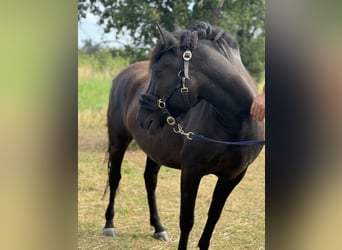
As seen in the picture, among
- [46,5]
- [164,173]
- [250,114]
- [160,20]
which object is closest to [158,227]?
[164,173]

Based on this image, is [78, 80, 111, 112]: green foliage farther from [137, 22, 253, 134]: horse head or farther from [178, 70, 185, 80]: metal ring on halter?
[178, 70, 185, 80]: metal ring on halter

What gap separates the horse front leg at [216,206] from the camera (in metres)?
1.69

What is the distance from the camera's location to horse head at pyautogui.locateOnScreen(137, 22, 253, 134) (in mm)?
1597

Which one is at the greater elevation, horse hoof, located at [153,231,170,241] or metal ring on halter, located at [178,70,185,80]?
metal ring on halter, located at [178,70,185,80]

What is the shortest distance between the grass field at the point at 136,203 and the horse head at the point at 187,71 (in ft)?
0.77

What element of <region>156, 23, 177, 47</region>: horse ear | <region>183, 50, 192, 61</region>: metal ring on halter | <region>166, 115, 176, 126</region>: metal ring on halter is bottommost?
<region>166, 115, 176, 126</region>: metal ring on halter

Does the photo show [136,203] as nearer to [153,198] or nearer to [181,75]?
[153,198]

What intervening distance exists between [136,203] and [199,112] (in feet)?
1.46

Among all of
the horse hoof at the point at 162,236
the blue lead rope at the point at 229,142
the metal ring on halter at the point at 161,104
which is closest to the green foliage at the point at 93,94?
the metal ring on halter at the point at 161,104

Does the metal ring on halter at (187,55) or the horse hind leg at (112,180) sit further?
the horse hind leg at (112,180)

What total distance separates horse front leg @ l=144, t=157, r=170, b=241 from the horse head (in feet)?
0.69

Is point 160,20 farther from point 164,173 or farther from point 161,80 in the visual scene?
point 164,173

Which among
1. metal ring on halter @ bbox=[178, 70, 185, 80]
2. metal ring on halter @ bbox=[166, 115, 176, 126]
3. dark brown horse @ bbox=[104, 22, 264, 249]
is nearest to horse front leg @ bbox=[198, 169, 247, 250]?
dark brown horse @ bbox=[104, 22, 264, 249]

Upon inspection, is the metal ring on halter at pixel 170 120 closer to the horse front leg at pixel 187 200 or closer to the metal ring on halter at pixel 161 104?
the metal ring on halter at pixel 161 104
